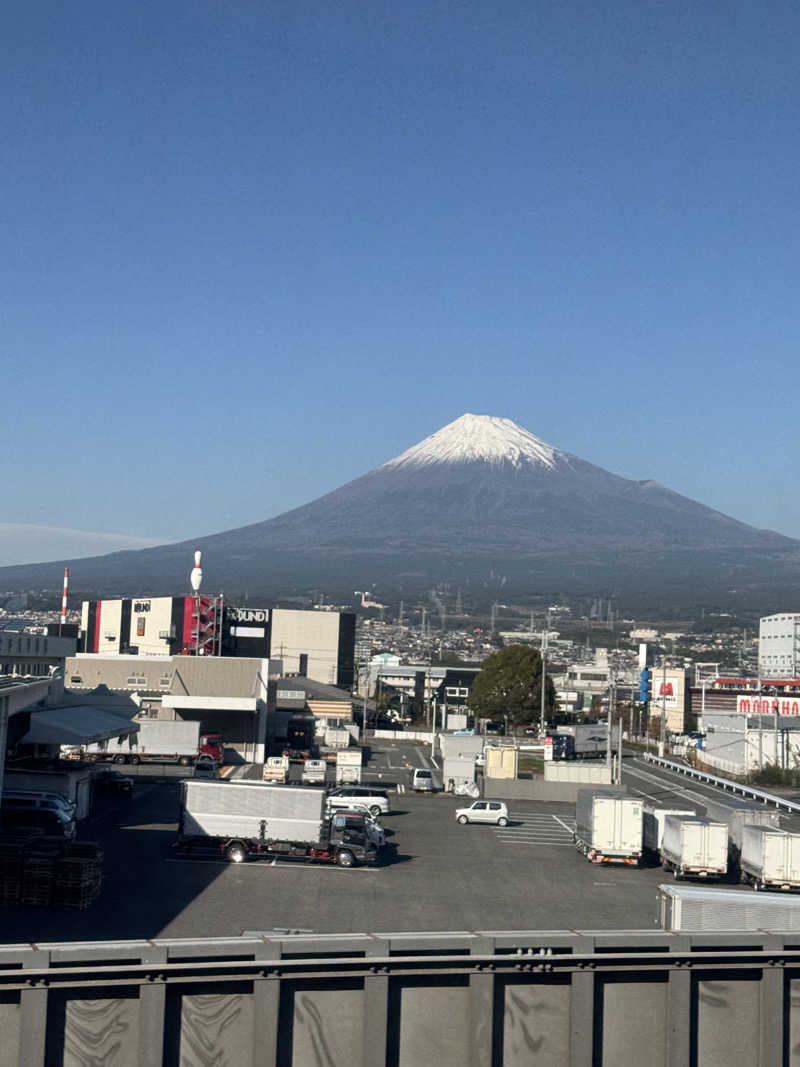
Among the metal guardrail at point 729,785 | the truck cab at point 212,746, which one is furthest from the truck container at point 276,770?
the metal guardrail at point 729,785

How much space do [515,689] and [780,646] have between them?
77688 mm

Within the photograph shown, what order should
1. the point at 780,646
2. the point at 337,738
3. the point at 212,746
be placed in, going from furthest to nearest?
the point at 780,646, the point at 337,738, the point at 212,746

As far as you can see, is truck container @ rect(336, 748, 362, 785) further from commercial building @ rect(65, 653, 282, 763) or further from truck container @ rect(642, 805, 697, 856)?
truck container @ rect(642, 805, 697, 856)

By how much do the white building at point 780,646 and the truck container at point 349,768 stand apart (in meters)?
103

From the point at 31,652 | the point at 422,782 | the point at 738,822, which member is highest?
the point at 31,652

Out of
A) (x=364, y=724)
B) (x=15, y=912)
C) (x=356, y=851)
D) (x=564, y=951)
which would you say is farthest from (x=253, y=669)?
(x=564, y=951)

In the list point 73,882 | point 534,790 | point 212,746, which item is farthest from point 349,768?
point 73,882

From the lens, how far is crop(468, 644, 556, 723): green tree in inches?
3361

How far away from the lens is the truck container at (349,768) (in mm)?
49272

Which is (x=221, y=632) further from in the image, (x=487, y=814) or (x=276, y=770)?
(x=487, y=814)

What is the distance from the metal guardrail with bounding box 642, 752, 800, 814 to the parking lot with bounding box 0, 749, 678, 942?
44.3 ft

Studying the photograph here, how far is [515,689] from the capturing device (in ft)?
281

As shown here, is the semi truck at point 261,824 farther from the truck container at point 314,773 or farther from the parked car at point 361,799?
the truck container at point 314,773

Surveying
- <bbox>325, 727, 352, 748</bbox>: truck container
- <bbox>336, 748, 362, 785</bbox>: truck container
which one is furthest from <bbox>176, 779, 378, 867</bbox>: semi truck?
<bbox>325, 727, 352, 748</bbox>: truck container
